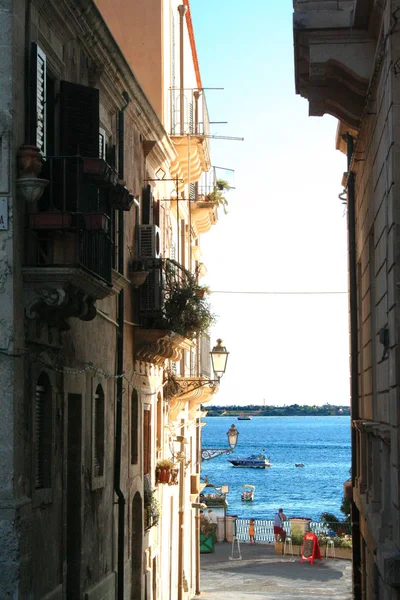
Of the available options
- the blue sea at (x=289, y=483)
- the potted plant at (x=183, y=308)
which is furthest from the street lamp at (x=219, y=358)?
the blue sea at (x=289, y=483)

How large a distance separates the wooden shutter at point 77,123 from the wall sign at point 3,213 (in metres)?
2.21

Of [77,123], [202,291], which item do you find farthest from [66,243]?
[202,291]

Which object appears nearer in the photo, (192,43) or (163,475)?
(163,475)

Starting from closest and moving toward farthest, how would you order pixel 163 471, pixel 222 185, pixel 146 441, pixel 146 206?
1. pixel 146 206
2. pixel 146 441
3. pixel 163 471
4. pixel 222 185

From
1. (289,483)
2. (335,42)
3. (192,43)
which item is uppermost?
(192,43)

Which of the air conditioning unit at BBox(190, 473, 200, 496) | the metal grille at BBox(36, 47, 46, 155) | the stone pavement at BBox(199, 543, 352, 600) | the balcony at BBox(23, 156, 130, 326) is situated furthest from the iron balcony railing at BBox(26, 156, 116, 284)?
the air conditioning unit at BBox(190, 473, 200, 496)

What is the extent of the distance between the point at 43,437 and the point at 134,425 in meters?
7.59

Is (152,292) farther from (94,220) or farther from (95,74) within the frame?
(94,220)

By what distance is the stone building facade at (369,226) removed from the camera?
38.7 ft

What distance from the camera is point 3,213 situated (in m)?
10.8

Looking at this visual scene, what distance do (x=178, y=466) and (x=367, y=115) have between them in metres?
14.3

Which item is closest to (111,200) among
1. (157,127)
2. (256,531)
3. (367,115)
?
(367,115)

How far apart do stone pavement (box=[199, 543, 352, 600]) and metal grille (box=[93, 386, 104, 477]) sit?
14284 millimetres

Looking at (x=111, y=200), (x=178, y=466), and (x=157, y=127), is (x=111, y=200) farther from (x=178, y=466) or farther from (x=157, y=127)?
(x=178, y=466)
